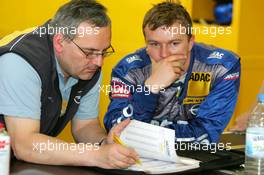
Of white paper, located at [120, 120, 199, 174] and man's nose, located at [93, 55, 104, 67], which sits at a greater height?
man's nose, located at [93, 55, 104, 67]

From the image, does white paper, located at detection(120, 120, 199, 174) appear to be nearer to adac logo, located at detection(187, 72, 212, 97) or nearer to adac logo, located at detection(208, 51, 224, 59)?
adac logo, located at detection(187, 72, 212, 97)

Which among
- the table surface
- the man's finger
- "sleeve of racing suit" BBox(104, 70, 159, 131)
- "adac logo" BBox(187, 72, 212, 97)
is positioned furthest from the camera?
"adac logo" BBox(187, 72, 212, 97)

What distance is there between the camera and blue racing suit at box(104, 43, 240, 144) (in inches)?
82.7

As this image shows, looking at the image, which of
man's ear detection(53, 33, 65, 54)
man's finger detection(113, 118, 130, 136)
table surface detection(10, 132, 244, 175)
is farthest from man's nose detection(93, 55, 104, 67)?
table surface detection(10, 132, 244, 175)

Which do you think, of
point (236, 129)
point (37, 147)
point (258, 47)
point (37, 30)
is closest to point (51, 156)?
point (37, 147)

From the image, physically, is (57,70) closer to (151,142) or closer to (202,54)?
(151,142)

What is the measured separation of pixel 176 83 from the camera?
7.07 feet

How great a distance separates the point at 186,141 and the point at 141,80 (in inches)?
14.8

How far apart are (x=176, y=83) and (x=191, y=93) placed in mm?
87

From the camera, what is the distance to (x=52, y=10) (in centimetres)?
344

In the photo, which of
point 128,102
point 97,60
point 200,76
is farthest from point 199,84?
point 97,60

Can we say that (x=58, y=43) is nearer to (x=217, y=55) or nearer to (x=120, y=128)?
(x=120, y=128)

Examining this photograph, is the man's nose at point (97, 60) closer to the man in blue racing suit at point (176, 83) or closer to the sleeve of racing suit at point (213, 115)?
the man in blue racing suit at point (176, 83)

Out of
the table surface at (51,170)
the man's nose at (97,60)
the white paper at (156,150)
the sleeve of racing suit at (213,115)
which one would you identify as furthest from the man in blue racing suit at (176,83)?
the table surface at (51,170)
